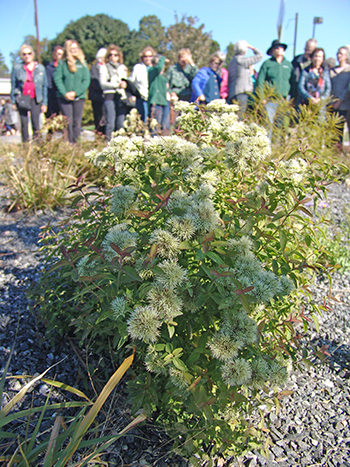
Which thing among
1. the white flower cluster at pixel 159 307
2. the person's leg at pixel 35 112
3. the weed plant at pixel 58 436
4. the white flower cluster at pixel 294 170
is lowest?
the weed plant at pixel 58 436

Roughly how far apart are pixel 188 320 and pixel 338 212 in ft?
12.2

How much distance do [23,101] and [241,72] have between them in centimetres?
396

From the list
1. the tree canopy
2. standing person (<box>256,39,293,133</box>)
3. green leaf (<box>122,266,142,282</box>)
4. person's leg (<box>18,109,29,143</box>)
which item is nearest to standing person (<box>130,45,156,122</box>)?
standing person (<box>256,39,293,133</box>)

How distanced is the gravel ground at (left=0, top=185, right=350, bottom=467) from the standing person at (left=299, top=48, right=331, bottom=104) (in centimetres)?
487

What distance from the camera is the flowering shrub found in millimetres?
1278

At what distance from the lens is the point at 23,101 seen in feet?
22.2

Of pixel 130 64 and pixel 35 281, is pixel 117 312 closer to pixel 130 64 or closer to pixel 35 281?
pixel 35 281

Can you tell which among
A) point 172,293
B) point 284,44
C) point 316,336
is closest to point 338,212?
point 316,336

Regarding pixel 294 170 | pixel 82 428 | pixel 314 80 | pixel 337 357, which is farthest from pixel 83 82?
pixel 82 428

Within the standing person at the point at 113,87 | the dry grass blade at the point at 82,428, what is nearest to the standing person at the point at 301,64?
the standing person at the point at 113,87

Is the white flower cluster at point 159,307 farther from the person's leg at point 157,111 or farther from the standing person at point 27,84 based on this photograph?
the standing person at point 27,84

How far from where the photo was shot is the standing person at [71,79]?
661cm

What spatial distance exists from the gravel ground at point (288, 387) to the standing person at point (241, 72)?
14.8 ft

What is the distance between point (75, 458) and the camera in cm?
154
